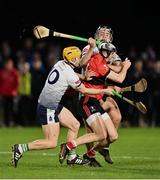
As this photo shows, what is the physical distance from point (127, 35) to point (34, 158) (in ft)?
48.5

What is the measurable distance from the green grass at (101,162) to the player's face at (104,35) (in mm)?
2161

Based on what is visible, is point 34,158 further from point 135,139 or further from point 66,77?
point 135,139

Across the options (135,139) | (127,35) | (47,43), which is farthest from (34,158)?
(127,35)

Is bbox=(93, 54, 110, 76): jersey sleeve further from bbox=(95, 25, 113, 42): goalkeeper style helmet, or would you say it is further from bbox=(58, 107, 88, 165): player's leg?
bbox=(58, 107, 88, 165): player's leg

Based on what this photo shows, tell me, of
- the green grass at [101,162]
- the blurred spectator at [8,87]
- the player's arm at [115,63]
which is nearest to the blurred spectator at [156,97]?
the blurred spectator at [8,87]

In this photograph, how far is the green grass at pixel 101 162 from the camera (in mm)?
12977

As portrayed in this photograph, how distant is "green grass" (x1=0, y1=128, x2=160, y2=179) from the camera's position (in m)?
13.0

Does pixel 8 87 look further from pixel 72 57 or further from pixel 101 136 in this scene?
pixel 101 136

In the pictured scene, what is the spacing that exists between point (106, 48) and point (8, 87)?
11.5 meters

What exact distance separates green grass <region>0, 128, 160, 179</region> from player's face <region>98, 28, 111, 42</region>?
216 centimetres

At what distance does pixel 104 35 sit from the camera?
15.1 metres

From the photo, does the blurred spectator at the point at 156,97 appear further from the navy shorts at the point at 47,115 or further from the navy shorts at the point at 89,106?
the navy shorts at the point at 47,115

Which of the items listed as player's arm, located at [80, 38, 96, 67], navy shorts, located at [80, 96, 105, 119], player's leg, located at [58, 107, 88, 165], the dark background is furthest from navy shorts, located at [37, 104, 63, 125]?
the dark background

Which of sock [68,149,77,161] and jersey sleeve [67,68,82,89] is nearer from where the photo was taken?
jersey sleeve [67,68,82,89]
